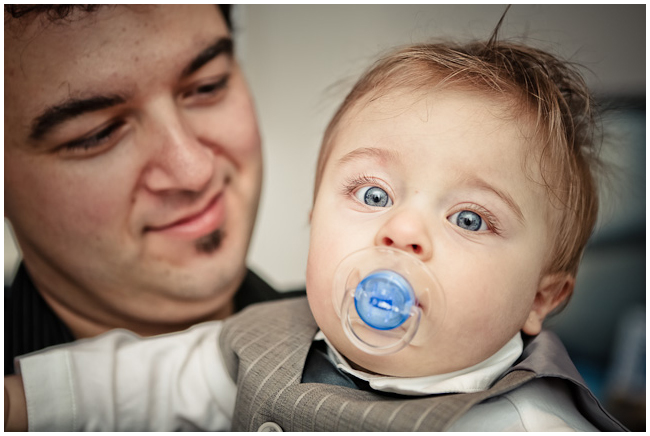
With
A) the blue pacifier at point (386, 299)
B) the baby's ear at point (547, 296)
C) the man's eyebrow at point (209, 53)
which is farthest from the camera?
the man's eyebrow at point (209, 53)

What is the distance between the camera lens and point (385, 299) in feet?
2.23

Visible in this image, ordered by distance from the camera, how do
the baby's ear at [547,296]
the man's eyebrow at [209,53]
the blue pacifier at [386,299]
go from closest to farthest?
the blue pacifier at [386,299] → the baby's ear at [547,296] → the man's eyebrow at [209,53]

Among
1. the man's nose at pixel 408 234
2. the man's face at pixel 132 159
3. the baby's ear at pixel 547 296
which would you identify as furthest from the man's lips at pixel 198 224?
the baby's ear at pixel 547 296

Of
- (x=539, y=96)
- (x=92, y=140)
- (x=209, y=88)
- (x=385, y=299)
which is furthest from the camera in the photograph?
(x=209, y=88)

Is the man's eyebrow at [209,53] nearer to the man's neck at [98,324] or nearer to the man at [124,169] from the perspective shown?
the man at [124,169]

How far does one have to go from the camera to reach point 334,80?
1100 mm

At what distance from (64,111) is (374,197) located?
456 mm

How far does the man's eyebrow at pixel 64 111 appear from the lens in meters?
0.85

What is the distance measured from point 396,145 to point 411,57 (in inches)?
6.7

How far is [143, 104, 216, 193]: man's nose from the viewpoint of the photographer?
919 mm

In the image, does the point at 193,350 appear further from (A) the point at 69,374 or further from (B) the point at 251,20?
(B) the point at 251,20

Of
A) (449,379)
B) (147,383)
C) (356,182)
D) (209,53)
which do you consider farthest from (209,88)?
(449,379)

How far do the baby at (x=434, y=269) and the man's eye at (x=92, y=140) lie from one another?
11.8 inches

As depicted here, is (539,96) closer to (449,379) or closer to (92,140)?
(449,379)
